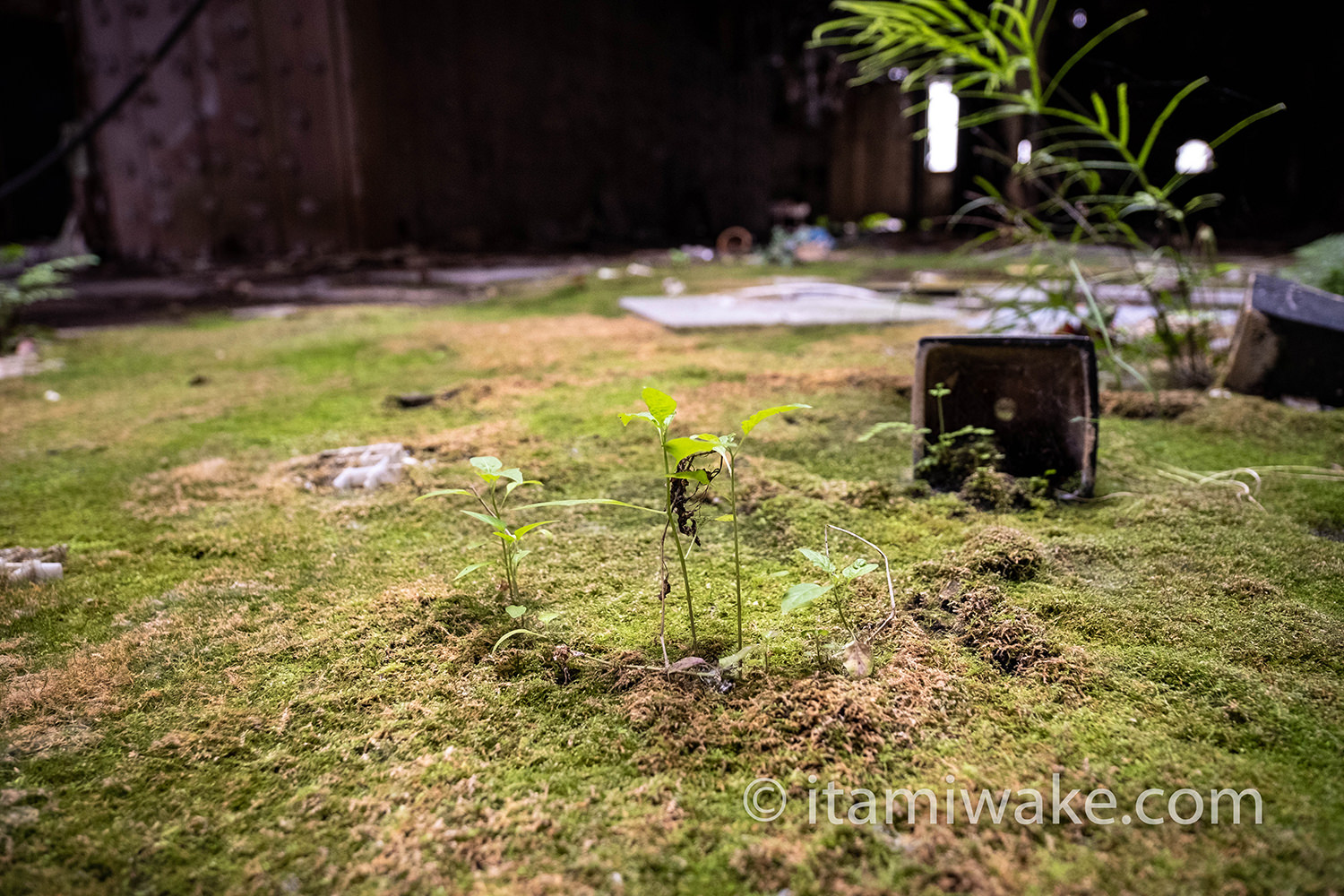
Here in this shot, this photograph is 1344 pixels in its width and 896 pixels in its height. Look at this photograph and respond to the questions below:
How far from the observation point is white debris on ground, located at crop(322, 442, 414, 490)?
153 centimetres

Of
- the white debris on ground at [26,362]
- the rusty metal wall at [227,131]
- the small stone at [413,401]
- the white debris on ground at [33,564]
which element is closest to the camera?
the white debris on ground at [33,564]

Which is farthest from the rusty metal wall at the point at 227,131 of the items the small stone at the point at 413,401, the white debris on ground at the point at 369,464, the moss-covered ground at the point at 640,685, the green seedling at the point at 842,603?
the green seedling at the point at 842,603

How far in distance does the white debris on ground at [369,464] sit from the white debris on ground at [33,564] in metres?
0.45

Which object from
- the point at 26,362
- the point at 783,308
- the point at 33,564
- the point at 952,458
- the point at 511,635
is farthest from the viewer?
the point at 783,308

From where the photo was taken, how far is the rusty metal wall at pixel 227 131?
18.3 ft

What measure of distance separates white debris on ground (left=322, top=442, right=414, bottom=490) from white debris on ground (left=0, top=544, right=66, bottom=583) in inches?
17.6

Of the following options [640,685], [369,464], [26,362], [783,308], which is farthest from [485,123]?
[640,685]

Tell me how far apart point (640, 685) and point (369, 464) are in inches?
38.8

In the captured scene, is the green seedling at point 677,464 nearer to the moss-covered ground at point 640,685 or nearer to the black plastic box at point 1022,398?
the moss-covered ground at point 640,685

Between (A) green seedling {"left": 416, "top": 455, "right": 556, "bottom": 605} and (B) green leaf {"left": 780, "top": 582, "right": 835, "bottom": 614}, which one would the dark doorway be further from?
(B) green leaf {"left": 780, "top": 582, "right": 835, "bottom": 614}

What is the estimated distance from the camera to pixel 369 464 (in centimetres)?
162

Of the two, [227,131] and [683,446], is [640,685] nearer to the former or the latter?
[683,446]

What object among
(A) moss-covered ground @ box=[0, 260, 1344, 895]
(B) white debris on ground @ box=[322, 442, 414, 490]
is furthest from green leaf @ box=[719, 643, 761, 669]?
(B) white debris on ground @ box=[322, 442, 414, 490]

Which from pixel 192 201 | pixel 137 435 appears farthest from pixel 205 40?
pixel 137 435
